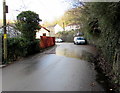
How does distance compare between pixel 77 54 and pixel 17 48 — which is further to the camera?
pixel 77 54

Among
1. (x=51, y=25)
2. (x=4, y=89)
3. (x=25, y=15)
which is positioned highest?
(x=51, y=25)

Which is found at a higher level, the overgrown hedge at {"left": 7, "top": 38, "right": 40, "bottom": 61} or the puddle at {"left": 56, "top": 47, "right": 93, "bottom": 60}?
the overgrown hedge at {"left": 7, "top": 38, "right": 40, "bottom": 61}

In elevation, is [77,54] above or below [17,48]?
below

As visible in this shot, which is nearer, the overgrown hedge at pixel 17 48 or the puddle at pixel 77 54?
the overgrown hedge at pixel 17 48

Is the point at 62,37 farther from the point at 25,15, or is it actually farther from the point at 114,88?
the point at 114,88

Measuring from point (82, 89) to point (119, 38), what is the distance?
83.7 inches

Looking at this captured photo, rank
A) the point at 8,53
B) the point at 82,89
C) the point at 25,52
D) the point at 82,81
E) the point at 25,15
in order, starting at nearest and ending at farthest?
1. the point at 82,89
2. the point at 82,81
3. the point at 8,53
4. the point at 25,52
5. the point at 25,15

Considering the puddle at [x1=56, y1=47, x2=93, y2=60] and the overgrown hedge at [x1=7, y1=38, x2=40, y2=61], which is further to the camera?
the puddle at [x1=56, y1=47, x2=93, y2=60]

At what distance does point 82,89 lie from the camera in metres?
4.70

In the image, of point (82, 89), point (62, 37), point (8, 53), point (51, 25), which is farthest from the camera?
point (51, 25)

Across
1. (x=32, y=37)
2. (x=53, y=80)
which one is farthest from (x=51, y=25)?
(x=53, y=80)

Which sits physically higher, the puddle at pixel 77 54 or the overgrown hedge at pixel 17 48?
the overgrown hedge at pixel 17 48

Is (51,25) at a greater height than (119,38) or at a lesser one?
greater

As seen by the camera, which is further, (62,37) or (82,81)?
(62,37)
